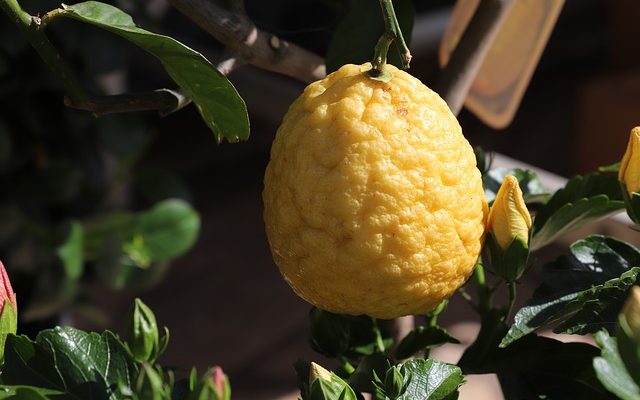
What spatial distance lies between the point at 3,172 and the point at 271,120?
0.50 metres

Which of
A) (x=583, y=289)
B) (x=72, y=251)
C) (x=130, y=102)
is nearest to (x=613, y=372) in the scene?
(x=583, y=289)

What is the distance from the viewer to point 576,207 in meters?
0.58

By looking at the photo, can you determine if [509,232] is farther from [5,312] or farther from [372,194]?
[5,312]

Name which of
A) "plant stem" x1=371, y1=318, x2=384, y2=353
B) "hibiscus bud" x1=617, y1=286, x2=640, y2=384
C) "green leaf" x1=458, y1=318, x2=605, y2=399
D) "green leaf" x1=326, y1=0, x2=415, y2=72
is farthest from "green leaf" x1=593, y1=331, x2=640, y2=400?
"green leaf" x1=326, y1=0, x2=415, y2=72

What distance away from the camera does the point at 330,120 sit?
500 millimetres

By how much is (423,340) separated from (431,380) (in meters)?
0.08

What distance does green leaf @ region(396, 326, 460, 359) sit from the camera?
584mm

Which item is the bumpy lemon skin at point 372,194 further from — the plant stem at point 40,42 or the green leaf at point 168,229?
the green leaf at point 168,229

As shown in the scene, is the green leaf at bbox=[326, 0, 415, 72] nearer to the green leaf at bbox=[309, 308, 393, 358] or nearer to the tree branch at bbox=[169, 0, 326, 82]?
the tree branch at bbox=[169, 0, 326, 82]

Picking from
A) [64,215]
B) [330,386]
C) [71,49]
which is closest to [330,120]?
[330,386]

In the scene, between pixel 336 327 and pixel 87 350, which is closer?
pixel 87 350

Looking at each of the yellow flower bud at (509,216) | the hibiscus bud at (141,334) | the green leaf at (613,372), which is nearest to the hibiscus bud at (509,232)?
the yellow flower bud at (509,216)

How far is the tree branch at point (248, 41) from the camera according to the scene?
1.96ft

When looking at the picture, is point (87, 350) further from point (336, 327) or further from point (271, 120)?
point (271, 120)
